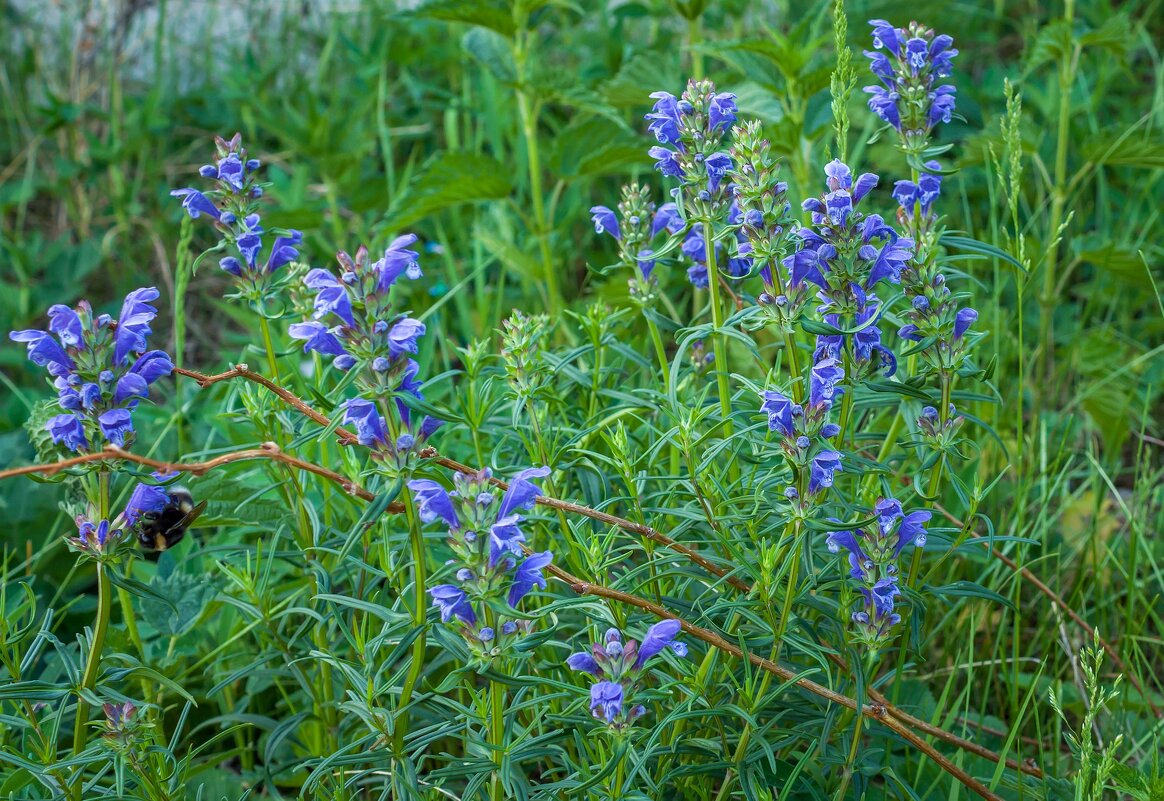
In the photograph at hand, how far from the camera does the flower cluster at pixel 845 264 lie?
185 centimetres

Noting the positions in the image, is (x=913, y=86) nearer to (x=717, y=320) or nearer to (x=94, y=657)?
(x=717, y=320)

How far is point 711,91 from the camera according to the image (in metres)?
2.02

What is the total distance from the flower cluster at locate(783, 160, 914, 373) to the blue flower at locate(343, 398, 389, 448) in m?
0.73

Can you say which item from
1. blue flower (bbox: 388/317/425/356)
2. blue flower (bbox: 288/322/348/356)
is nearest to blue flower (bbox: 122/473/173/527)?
blue flower (bbox: 288/322/348/356)

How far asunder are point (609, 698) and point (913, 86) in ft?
4.49

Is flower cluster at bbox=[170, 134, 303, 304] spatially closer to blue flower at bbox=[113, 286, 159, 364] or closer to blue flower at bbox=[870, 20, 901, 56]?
blue flower at bbox=[113, 286, 159, 364]

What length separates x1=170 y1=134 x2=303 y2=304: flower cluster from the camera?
211 cm

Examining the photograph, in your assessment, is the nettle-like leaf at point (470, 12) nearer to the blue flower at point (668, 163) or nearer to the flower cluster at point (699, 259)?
the flower cluster at point (699, 259)

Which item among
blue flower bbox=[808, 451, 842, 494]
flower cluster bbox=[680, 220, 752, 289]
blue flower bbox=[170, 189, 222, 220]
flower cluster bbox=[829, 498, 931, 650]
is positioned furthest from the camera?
flower cluster bbox=[680, 220, 752, 289]

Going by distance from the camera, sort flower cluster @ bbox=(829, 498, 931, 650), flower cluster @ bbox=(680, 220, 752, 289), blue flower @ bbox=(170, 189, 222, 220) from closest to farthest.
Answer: flower cluster @ bbox=(829, 498, 931, 650), blue flower @ bbox=(170, 189, 222, 220), flower cluster @ bbox=(680, 220, 752, 289)

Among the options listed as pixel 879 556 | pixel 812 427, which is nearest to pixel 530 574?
pixel 812 427

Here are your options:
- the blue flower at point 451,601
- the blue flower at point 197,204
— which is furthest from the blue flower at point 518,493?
the blue flower at point 197,204

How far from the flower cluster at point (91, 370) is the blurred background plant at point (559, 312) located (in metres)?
0.30

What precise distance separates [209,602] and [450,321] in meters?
2.14
